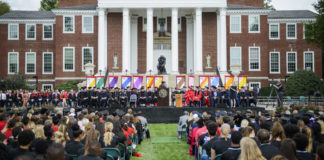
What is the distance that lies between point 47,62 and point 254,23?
85.1 feet

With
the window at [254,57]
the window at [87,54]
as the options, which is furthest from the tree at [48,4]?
the window at [254,57]

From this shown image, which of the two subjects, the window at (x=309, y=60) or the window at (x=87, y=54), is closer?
the window at (x=87, y=54)

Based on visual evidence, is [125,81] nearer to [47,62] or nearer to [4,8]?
[47,62]

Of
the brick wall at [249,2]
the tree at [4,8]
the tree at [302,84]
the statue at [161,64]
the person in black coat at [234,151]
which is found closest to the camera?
the person in black coat at [234,151]

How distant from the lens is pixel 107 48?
1545 inches

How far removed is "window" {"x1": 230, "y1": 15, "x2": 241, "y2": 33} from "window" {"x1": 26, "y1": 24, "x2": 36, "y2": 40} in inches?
965

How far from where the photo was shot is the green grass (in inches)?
480

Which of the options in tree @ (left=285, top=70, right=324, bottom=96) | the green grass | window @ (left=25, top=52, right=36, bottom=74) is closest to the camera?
the green grass

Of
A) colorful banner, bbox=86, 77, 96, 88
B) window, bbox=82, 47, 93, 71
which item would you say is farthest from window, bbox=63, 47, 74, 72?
colorful banner, bbox=86, 77, 96, 88

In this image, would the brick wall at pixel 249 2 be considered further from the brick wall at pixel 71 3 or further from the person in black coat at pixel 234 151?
the person in black coat at pixel 234 151

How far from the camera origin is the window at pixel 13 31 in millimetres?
42156

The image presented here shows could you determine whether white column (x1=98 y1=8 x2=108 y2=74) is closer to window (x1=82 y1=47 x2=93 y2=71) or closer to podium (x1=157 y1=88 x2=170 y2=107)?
window (x1=82 y1=47 x2=93 y2=71)

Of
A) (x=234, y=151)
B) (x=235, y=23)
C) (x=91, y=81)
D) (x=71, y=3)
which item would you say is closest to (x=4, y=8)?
(x=71, y=3)

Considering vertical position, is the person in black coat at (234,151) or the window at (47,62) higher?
the window at (47,62)
